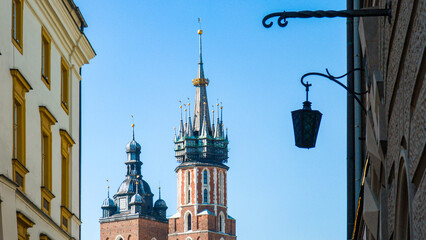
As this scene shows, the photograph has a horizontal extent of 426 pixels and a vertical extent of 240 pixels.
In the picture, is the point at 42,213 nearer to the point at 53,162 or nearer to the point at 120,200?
the point at 53,162

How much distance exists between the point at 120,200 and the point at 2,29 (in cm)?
11149

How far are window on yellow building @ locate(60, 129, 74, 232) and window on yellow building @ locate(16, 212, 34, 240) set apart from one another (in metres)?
3.06

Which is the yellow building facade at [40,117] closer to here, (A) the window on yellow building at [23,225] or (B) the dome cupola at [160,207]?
(A) the window on yellow building at [23,225]

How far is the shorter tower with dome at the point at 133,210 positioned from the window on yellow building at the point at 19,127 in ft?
349

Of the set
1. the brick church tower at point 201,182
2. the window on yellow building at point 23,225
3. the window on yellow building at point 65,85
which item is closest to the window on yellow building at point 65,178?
the window on yellow building at point 65,85

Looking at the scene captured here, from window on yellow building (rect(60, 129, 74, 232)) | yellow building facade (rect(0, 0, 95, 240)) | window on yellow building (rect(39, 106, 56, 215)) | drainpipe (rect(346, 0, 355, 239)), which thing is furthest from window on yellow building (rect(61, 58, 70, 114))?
drainpipe (rect(346, 0, 355, 239))

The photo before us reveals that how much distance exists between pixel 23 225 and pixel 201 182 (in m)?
98.0

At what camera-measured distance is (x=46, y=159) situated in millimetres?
16031

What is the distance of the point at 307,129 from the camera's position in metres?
9.54

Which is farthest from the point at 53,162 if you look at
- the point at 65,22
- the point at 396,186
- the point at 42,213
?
the point at 396,186

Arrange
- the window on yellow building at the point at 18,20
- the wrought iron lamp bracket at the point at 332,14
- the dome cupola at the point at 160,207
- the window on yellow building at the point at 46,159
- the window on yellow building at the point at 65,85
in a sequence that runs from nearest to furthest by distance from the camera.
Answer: the wrought iron lamp bracket at the point at 332,14
the window on yellow building at the point at 18,20
the window on yellow building at the point at 46,159
the window on yellow building at the point at 65,85
the dome cupola at the point at 160,207

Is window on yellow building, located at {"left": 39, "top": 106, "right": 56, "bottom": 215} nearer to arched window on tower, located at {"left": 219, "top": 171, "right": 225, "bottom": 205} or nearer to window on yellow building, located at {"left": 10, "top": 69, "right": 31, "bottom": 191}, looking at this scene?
window on yellow building, located at {"left": 10, "top": 69, "right": 31, "bottom": 191}

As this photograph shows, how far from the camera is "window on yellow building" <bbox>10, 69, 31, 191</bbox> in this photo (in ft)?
45.1

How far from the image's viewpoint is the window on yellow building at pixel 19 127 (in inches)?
541
